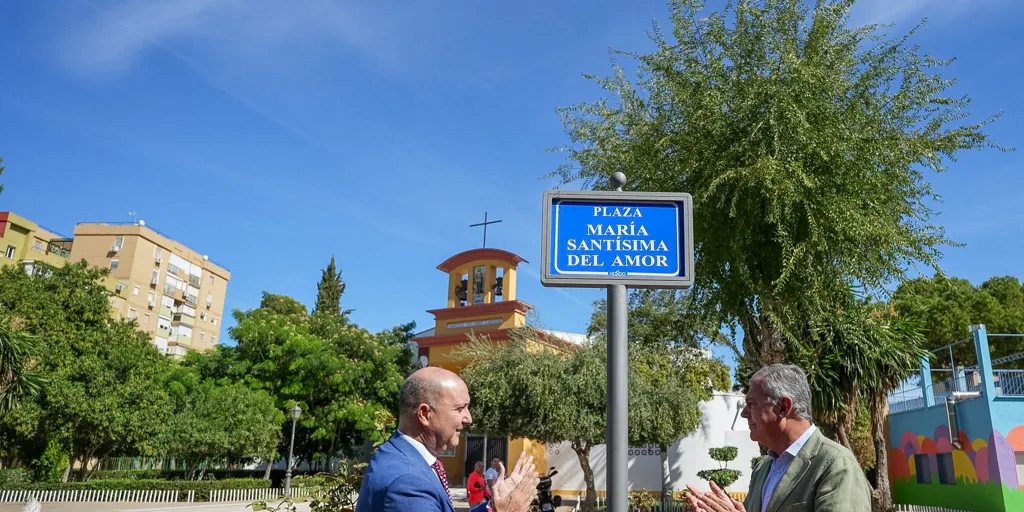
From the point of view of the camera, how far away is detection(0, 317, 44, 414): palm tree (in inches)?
735

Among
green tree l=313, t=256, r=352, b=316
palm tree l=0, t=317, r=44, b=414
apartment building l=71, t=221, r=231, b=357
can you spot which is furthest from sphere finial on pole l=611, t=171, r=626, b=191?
apartment building l=71, t=221, r=231, b=357

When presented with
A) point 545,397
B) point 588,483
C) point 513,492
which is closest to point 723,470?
point 588,483

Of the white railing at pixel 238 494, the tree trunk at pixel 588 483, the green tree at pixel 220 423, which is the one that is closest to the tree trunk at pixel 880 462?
the tree trunk at pixel 588 483

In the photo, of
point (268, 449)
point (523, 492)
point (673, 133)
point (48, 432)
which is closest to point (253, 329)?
point (268, 449)

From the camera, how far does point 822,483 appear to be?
2.62 metres

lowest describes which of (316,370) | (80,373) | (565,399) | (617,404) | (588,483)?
(588,483)

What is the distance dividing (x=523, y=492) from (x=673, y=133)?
23.3ft

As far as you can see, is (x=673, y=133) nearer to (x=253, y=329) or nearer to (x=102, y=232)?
(x=253, y=329)

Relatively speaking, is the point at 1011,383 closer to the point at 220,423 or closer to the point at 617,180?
the point at 617,180

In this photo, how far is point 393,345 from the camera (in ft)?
107

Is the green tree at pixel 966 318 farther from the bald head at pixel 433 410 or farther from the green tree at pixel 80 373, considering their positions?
the bald head at pixel 433 410

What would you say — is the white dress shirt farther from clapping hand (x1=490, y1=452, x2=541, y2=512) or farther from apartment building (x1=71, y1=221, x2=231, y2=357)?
apartment building (x1=71, y1=221, x2=231, y2=357)

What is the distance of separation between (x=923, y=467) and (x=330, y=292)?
36.7m

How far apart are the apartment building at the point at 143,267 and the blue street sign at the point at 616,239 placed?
52.5 meters
